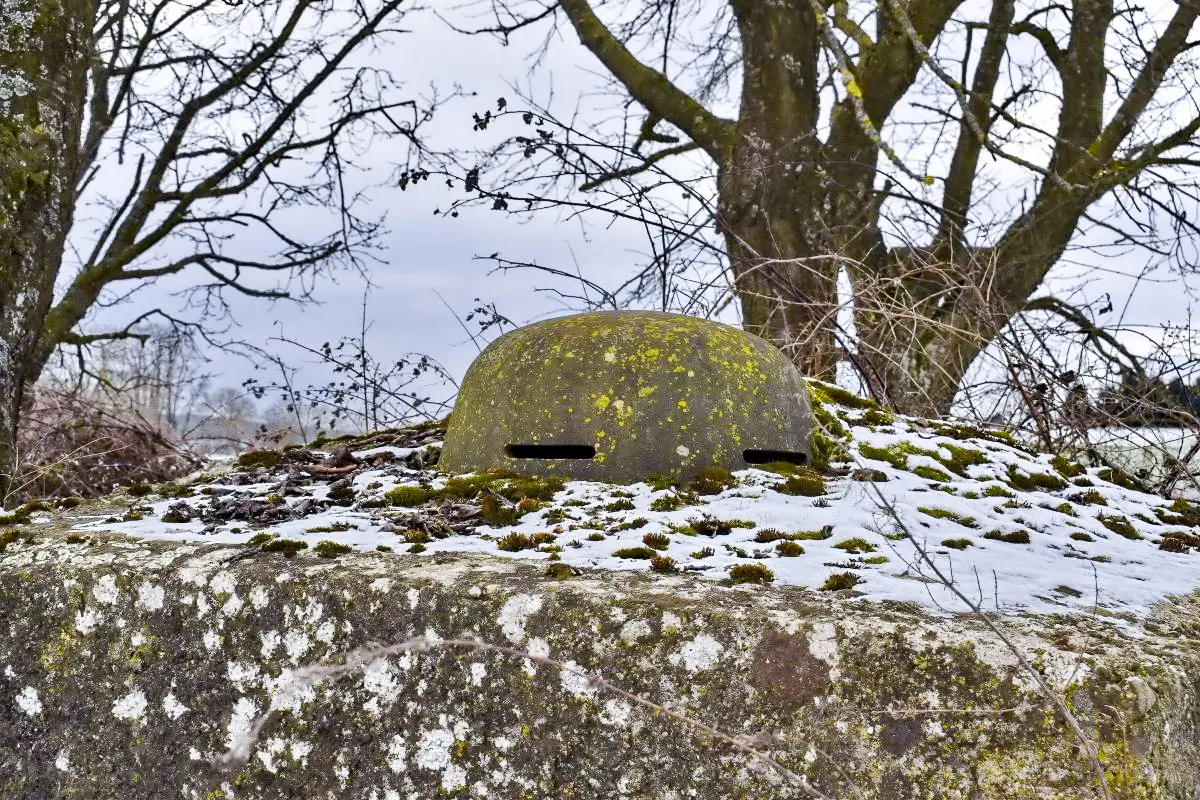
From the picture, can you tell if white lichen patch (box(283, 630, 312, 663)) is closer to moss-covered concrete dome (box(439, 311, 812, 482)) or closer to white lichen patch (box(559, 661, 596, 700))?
white lichen patch (box(559, 661, 596, 700))

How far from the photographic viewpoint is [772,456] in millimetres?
3574

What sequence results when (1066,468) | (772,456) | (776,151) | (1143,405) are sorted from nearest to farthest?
(772,456) < (1066,468) < (1143,405) < (776,151)

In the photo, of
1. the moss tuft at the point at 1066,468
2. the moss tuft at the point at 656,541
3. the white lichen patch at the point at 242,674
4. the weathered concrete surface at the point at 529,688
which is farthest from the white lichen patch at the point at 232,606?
the moss tuft at the point at 1066,468

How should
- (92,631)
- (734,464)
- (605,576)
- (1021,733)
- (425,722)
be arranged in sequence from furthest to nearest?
(734,464) < (92,631) < (605,576) < (425,722) < (1021,733)

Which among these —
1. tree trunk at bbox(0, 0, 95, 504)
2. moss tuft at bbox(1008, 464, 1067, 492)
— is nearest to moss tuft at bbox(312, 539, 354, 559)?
moss tuft at bbox(1008, 464, 1067, 492)

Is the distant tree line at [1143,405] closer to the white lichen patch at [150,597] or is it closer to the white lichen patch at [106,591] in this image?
the white lichen patch at [150,597]

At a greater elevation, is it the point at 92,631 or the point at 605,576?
the point at 605,576

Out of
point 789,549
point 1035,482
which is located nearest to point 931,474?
point 1035,482

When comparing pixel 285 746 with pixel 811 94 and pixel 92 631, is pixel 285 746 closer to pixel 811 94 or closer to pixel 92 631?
pixel 92 631

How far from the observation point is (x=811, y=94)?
24.7ft

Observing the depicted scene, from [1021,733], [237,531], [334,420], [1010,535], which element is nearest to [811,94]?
[334,420]

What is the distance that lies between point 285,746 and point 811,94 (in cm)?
687

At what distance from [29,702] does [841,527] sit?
7.66ft

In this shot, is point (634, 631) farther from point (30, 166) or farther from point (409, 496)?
point (30, 166)
